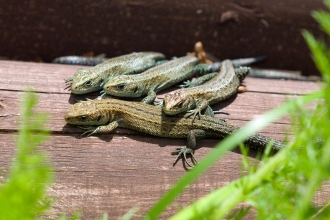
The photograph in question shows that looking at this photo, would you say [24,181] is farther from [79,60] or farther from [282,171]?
[79,60]

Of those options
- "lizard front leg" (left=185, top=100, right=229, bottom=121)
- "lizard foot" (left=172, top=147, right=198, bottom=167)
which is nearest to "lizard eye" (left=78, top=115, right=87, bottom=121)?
"lizard foot" (left=172, top=147, right=198, bottom=167)

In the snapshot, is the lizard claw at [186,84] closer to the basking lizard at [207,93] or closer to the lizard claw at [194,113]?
the basking lizard at [207,93]

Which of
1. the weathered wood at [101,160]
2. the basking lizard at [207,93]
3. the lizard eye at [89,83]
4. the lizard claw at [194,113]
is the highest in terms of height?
the basking lizard at [207,93]

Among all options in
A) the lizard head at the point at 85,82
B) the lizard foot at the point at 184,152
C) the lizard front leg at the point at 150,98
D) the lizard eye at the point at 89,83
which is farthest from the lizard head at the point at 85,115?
the lizard foot at the point at 184,152

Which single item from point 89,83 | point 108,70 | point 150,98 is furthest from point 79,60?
A: point 150,98

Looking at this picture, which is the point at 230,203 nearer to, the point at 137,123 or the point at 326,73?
the point at 326,73

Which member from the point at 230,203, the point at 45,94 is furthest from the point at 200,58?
the point at 230,203
